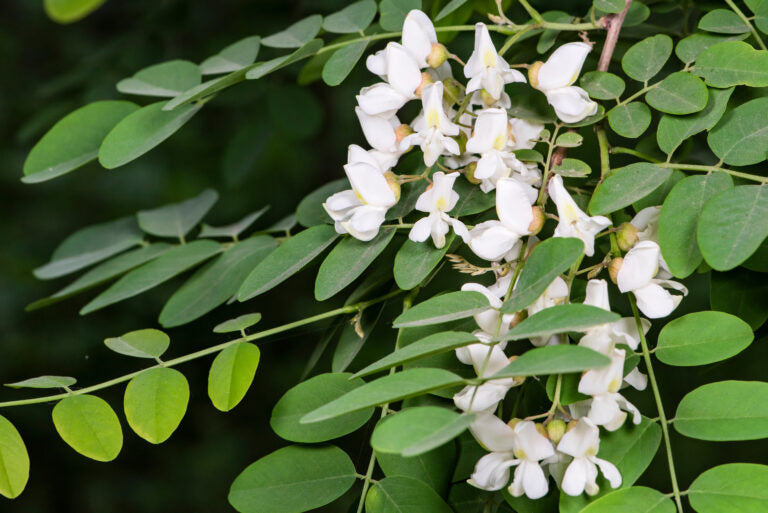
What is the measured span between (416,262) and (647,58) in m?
0.25

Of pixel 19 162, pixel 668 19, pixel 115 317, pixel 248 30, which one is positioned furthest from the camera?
pixel 19 162

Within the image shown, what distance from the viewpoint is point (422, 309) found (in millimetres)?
519

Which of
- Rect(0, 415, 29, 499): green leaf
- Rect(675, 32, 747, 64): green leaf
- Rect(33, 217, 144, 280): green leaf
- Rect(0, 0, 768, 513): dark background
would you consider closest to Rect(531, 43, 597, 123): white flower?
Rect(675, 32, 747, 64): green leaf

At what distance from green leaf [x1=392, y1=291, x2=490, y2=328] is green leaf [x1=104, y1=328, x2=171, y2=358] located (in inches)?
8.4

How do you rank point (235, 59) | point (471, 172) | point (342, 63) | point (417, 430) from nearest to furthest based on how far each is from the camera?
point (417, 430) < point (471, 172) < point (342, 63) < point (235, 59)

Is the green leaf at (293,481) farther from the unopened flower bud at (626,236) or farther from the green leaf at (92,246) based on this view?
the green leaf at (92,246)

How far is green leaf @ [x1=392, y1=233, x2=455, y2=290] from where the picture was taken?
572 mm

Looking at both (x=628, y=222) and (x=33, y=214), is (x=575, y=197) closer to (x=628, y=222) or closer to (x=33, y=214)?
(x=628, y=222)

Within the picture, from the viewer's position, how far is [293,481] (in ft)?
1.95

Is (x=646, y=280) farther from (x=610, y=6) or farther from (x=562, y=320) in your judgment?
(x=610, y=6)

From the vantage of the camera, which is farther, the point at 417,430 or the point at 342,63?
the point at 342,63

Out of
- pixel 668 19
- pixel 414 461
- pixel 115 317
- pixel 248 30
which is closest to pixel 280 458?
pixel 414 461

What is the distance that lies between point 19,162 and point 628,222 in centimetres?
204

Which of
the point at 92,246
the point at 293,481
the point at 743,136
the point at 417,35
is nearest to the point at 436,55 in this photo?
the point at 417,35
